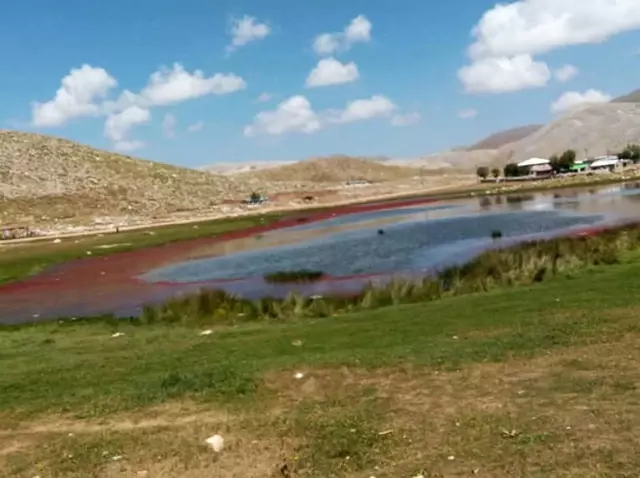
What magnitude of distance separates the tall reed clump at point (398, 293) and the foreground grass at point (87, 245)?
25.1 meters

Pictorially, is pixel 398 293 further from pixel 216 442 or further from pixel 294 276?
pixel 216 442

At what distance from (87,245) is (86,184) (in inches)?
2474

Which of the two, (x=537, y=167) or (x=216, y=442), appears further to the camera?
(x=537, y=167)

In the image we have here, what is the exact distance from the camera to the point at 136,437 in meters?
11.4

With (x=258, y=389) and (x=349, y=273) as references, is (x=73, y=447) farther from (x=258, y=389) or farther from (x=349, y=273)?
(x=349, y=273)

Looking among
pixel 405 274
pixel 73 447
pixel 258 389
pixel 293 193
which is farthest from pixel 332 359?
pixel 293 193

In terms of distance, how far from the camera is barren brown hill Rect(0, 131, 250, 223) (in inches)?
4638

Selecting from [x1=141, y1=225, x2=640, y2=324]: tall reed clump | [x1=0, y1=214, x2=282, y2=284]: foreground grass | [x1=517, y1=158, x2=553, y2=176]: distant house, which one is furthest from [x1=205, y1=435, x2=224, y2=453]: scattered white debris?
[x1=517, y1=158, x2=553, y2=176]: distant house

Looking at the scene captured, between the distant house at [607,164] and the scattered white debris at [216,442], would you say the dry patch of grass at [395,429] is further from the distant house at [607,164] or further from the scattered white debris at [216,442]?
the distant house at [607,164]

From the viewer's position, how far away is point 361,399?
476 inches

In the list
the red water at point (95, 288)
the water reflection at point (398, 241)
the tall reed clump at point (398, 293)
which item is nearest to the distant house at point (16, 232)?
the water reflection at point (398, 241)

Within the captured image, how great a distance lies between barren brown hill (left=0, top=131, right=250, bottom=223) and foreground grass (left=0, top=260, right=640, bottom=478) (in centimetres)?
9905

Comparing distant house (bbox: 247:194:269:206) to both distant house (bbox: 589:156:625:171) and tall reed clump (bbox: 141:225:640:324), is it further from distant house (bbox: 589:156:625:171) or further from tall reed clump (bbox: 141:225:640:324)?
tall reed clump (bbox: 141:225:640:324)

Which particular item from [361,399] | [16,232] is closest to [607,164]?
[16,232]
